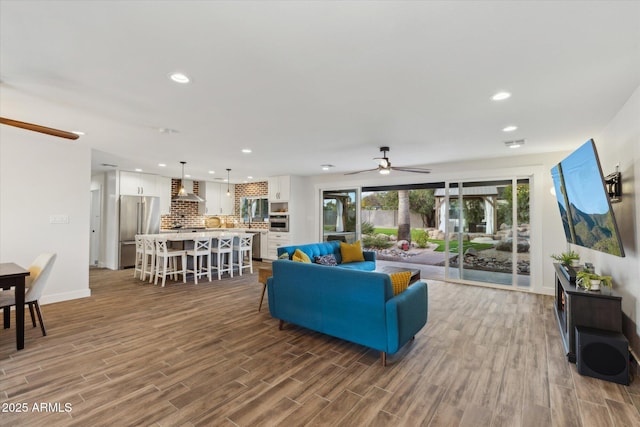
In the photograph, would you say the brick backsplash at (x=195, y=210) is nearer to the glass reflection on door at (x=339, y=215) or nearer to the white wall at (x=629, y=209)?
the glass reflection on door at (x=339, y=215)

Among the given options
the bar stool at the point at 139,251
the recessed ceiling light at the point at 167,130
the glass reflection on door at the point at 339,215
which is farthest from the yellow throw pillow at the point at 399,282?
the bar stool at the point at 139,251

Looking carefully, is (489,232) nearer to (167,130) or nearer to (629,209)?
(629,209)

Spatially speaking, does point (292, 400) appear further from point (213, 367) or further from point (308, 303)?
point (308, 303)

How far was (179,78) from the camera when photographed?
236cm

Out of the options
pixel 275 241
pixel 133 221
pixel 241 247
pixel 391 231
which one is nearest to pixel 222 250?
pixel 241 247

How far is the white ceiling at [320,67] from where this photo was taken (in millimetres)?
1610

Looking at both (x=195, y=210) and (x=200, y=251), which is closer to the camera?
(x=200, y=251)

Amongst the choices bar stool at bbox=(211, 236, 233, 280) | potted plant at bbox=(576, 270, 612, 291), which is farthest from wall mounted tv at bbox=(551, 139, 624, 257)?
bar stool at bbox=(211, 236, 233, 280)

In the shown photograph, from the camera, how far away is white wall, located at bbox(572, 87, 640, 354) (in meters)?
2.61

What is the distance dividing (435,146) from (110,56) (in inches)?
161

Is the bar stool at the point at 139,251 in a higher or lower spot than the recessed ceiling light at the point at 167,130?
lower

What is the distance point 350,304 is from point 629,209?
2.85 metres

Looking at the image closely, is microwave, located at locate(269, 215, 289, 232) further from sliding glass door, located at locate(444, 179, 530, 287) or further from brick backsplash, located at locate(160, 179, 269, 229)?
sliding glass door, located at locate(444, 179, 530, 287)

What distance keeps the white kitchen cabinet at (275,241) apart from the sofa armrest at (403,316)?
539 cm
